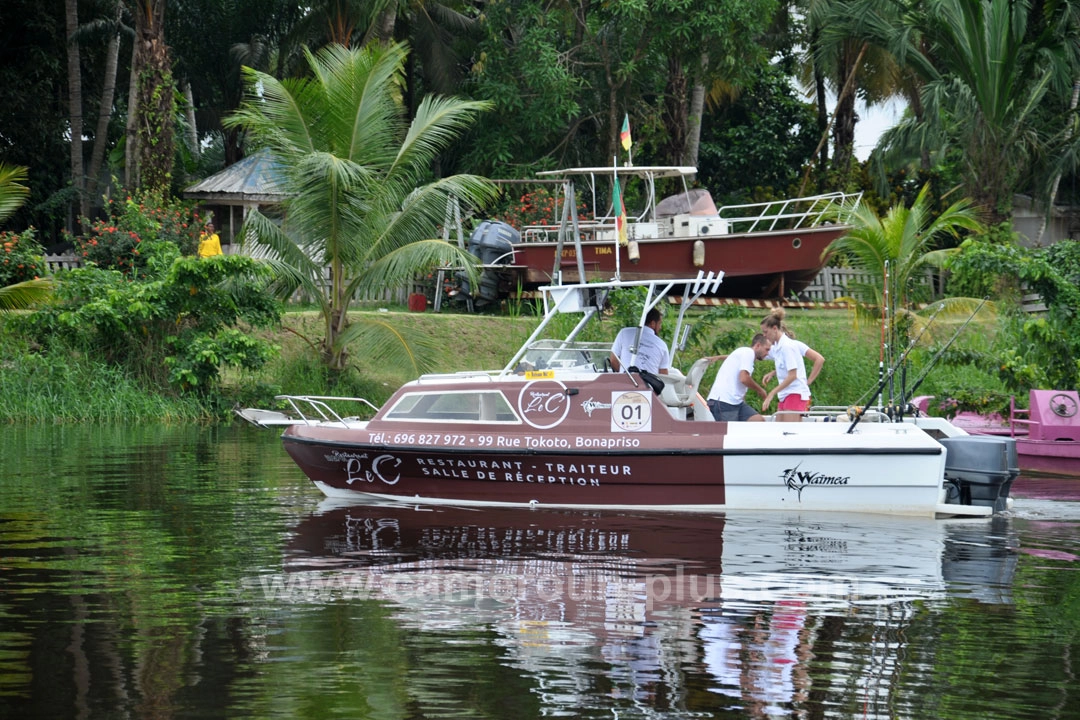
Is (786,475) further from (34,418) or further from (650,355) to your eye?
(34,418)

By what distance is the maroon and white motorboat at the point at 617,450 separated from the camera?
496 inches

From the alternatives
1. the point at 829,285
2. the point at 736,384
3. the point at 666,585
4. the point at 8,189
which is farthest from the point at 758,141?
the point at 666,585

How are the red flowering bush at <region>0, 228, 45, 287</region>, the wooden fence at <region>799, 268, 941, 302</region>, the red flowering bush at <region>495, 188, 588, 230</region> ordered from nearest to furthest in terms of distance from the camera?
the red flowering bush at <region>0, 228, 45, 287</region>
the wooden fence at <region>799, 268, 941, 302</region>
the red flowering bush at <region>495, 188, 588, 230</region>

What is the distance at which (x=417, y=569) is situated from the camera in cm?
1039

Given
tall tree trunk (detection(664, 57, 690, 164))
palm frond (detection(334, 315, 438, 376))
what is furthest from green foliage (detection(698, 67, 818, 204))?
palm frond (detection(334, 315, 438, 376))

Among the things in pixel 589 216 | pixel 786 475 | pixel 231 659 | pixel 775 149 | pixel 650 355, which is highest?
pixel 775 149

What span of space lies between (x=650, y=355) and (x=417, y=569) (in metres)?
4.04

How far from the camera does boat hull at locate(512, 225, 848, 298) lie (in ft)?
92.9

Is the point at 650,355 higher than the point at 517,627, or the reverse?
the point at 650,355

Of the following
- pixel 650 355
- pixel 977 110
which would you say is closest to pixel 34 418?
pixel 650 355

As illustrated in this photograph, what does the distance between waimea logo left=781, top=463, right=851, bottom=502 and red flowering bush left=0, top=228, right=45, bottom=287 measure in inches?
645

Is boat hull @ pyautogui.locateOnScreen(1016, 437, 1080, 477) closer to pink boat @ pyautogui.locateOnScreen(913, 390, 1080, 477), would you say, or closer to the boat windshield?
pink boat @ pyautogui.locateOnScreen(913, 390, 1080, 477)

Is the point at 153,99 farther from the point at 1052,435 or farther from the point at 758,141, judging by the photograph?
the point at 758,141

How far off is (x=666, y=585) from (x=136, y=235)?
1829 cm
